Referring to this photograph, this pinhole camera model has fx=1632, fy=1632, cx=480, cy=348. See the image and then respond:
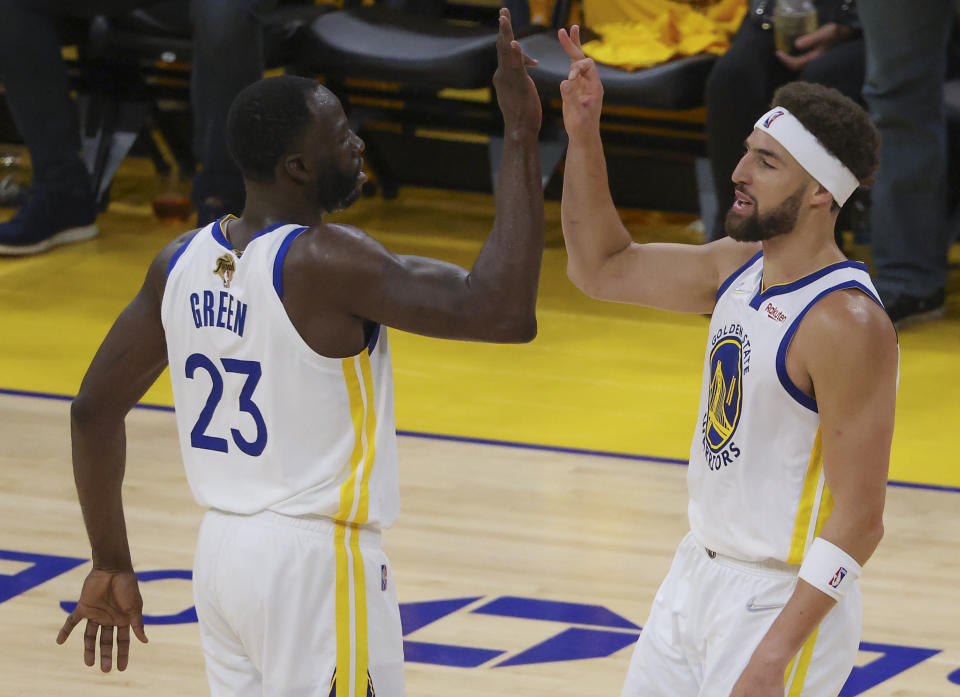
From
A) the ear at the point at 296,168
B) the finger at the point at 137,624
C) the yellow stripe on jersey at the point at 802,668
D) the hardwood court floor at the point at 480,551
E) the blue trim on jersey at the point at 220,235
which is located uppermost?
the ear at the point at 296,168

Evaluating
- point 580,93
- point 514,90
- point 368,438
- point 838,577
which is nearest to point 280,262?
point 368,438

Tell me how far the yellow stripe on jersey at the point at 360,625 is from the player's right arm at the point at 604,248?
80 centimetres

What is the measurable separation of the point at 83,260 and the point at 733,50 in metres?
2.99

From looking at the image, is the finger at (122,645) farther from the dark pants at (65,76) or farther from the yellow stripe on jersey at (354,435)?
the dark pants at (65,76)

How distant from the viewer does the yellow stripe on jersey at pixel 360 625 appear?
257 centimetres

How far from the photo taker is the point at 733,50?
659 cm

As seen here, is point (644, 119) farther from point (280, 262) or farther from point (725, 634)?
point (280, 262)

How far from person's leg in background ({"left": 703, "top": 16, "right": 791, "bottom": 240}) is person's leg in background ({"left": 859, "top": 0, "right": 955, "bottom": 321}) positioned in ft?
1.67

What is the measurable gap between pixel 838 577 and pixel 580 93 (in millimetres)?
1003

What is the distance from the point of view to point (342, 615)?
2.57 metres

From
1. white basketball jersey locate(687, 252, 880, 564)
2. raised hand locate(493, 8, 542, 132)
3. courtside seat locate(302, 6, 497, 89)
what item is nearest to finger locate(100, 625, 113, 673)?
white basketball jersey locate(687, 252, 880, 564)

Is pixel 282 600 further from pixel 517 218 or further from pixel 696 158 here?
pixel 696 158

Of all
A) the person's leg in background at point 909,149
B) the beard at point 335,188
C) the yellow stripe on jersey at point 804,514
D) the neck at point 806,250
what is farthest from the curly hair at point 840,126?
the person's leg in background at point 909,149

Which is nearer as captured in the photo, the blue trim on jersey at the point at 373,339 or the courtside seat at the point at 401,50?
the blue trim on jersey at the point at 373,339
